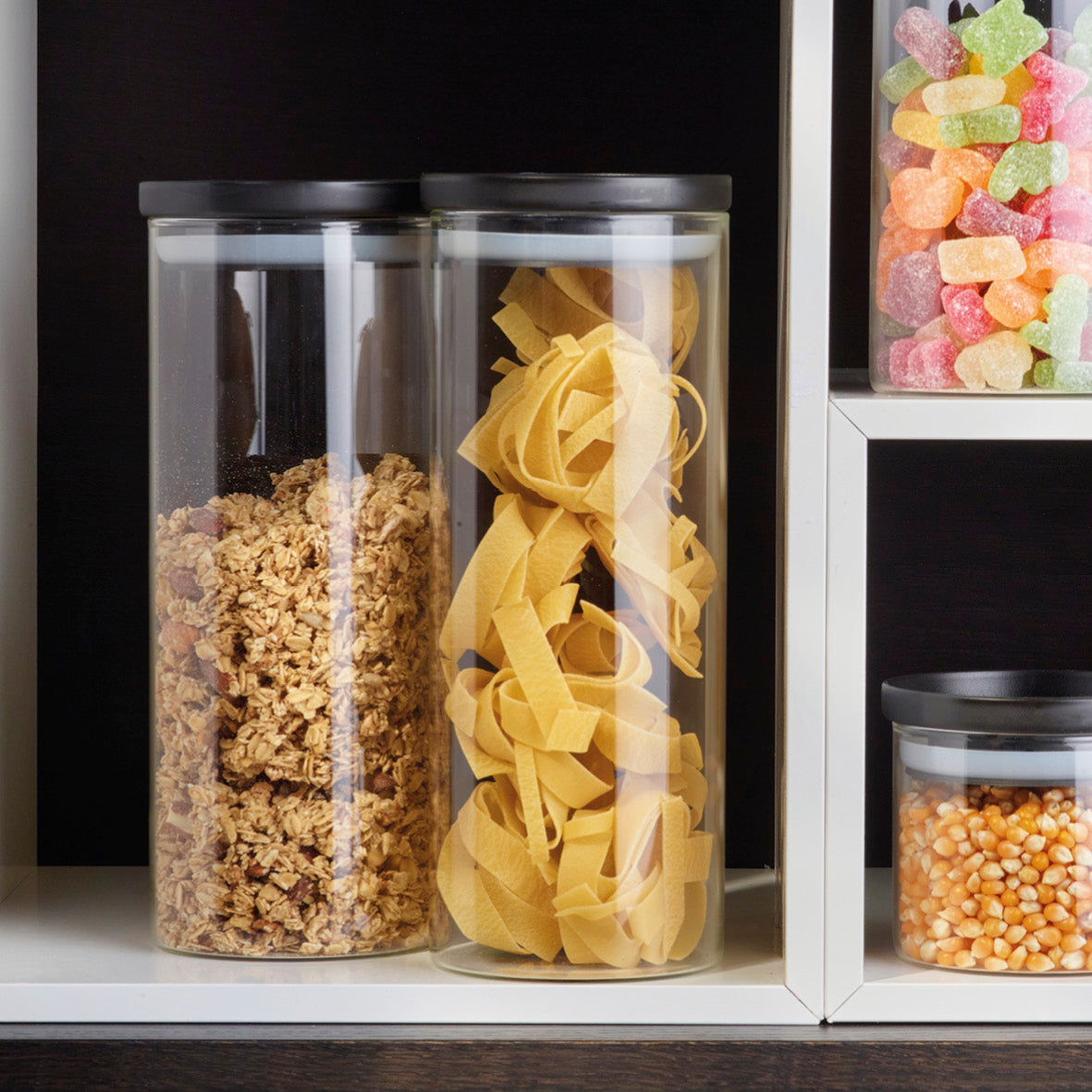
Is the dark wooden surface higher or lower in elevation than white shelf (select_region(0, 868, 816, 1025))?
lower

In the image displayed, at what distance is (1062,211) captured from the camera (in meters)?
0.62

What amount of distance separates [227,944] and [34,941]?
0.36 ft

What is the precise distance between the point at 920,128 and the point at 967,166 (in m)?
0.03

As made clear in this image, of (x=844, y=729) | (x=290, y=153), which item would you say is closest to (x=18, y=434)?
(x=290, y=153)

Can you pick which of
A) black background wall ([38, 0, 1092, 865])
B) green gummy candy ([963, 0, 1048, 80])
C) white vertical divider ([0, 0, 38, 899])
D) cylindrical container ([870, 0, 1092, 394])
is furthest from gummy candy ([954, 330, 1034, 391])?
white vertical divider ([0, 0, 38, 899])

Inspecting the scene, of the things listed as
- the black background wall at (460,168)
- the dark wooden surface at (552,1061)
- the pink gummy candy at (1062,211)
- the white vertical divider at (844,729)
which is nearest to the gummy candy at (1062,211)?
the pink gummy candy at (1062,211)

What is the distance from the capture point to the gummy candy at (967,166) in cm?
62

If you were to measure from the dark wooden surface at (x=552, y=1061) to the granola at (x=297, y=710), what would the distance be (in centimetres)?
7

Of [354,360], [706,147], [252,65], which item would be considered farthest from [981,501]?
[252,65]

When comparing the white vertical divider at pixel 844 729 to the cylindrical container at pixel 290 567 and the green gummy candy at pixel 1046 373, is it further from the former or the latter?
the cylindrical container at pixel 290 567

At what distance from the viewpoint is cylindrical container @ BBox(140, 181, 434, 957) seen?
0.67m

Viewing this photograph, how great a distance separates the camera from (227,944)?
67 centimetres

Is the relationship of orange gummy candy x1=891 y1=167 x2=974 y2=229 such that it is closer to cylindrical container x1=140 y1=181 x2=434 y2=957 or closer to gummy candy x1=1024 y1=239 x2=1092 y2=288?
gummy candy x1=1024 y1=239 x2=1092 y2=288

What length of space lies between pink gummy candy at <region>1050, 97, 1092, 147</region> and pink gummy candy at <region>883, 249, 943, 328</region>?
0.24 feet
